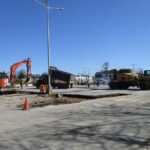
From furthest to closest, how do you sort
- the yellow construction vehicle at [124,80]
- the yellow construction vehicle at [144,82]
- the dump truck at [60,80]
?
the dump truck at [60,80] → the yellow construction vehicle at [124,80] → the yellow construction vehicle at [144,82]

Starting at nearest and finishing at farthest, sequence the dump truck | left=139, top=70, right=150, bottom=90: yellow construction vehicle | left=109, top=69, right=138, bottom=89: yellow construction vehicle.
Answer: left=139, top=70, right=150, bottom=90: yellow construction vehicle → left=109, top=69, right=138, bottom=89: yellow construction vehicle → the dump truck

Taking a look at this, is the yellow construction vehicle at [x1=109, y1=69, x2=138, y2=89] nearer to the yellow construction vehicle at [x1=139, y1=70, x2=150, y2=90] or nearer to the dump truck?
the yellow construction vehicle at [x1=139, y1=70, x2=150, y2=90]

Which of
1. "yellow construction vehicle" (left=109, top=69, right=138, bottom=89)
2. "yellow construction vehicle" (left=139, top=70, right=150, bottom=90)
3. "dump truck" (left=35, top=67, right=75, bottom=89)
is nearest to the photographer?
"yellow construction vehicle" (left=139, top=70, right=150, bottom=90)

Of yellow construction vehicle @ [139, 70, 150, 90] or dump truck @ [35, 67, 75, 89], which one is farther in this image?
dump truck @ [35, 67, 75, 89]

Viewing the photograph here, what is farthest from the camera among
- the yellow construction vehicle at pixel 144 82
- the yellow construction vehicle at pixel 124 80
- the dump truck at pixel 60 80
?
the dump truck at pixel 60 80

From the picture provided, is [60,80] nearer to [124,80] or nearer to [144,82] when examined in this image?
[124,80]

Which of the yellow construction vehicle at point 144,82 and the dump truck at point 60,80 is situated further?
the dump truck at point 60,80

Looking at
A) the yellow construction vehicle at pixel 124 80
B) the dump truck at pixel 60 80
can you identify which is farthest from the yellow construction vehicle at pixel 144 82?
the dump truck at pixel 60 80

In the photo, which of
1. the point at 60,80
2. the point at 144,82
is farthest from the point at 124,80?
the point at 60,80

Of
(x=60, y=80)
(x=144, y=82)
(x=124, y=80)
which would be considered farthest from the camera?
(x=60, y=80)

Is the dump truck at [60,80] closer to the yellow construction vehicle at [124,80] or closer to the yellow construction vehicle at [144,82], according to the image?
the yellow construction vehicle at [124,80]

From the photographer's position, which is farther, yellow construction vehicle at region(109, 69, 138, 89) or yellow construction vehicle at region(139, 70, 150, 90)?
yellow construction vehicle at region(109, 69, 138, 89)

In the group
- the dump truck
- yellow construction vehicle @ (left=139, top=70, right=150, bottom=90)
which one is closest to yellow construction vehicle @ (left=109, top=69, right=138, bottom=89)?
yellow construction vehicle @ (left=139, top=70, right=150, bottom=90)

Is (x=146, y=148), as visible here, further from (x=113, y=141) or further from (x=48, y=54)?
(x=48, y=54)
